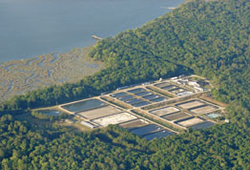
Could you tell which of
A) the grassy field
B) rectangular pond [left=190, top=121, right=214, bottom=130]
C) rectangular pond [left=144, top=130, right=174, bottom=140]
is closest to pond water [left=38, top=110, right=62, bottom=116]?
the grassy field

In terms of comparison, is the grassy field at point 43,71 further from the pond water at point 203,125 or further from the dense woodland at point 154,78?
the pond water at point 203,125

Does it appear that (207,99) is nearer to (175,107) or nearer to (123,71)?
(175,107)

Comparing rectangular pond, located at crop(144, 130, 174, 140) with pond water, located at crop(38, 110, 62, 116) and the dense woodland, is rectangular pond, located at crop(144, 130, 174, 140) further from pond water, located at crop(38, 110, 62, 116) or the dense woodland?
pond water, located at crop(38, 110, 62, 116)

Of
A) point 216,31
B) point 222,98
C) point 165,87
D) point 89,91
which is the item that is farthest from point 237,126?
point 216,31

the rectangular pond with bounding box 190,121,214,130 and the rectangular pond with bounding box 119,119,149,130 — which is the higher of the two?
the rectangular pond with bounding box 119,119,149,130

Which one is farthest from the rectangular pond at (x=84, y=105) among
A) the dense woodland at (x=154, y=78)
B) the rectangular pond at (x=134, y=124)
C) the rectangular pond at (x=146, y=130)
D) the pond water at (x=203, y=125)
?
the pond water at (x=203, y=125)
